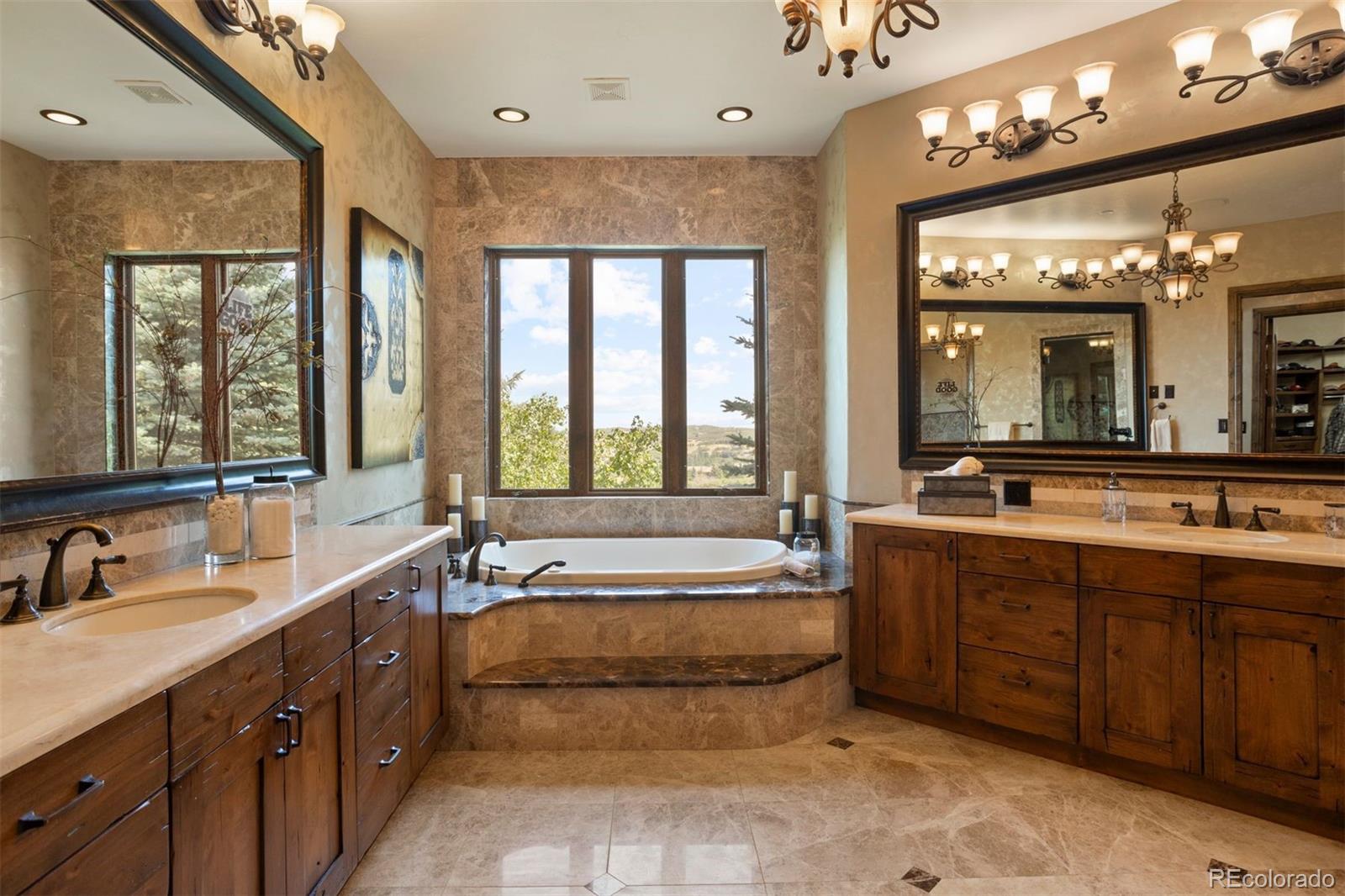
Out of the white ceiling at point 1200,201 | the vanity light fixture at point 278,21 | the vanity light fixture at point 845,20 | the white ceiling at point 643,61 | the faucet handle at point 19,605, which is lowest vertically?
the faucet handle at point 19,605

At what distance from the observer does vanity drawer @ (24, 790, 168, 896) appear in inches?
37.0

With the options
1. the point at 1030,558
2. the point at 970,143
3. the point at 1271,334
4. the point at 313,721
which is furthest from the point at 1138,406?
the point at 313,721

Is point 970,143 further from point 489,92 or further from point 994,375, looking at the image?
point 489,92

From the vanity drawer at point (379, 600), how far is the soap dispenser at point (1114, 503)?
265 cm

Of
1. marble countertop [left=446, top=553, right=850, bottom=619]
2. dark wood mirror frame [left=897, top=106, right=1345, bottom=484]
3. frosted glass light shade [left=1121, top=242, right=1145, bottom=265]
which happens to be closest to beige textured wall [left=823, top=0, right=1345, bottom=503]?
dark wood mirror frame [left=897, top=106, right=1345, bottom=484]

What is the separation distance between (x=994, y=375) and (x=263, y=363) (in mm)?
2966

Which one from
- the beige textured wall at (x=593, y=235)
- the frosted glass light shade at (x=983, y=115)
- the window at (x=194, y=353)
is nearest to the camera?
the window at (x=194, y=353)

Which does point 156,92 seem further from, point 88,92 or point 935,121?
point 935,121

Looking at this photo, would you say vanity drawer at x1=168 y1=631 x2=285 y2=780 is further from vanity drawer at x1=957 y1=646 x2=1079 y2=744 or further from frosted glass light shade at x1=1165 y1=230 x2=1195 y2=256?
frosted glass light shade at x1=1165 y1=230 x2=1195 y2=256

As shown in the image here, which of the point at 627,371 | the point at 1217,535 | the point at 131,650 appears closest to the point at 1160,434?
the point at 1217,535

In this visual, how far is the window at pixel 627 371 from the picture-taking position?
4309 millimetres

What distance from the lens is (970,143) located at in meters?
3.26

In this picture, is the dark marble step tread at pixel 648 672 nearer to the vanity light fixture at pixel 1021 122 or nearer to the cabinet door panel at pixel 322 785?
the cabinet door panel at pixel 322 785

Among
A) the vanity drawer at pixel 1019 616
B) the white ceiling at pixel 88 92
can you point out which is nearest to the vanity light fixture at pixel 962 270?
the vanity drawer at pixel 1019 616
